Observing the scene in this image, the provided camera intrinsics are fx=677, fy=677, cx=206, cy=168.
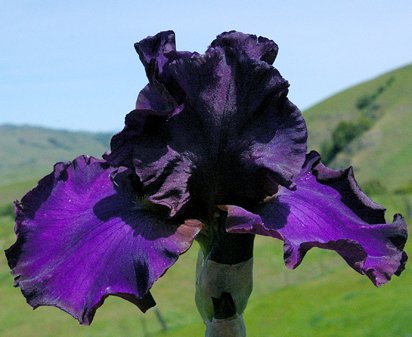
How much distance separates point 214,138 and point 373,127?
61778 millimetres

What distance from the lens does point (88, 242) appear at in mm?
1385

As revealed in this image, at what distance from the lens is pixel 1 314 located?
93.1 feet

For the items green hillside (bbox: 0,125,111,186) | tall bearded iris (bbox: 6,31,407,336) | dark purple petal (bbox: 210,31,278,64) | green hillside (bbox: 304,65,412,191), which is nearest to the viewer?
tall bearded iris (bbox: 6,31,407,336)

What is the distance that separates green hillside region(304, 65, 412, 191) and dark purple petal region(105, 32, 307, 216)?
4203 centimetres

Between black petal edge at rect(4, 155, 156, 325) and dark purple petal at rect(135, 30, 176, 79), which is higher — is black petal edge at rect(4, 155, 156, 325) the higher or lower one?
the lower one

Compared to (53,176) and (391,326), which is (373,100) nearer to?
(391,326)

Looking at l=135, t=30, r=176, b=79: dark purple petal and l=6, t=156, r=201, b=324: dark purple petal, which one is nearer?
l=6, t=156, r=201, b=324: dark purple petal

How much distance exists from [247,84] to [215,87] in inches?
2.7

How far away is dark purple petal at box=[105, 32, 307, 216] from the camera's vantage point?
1.43 meters

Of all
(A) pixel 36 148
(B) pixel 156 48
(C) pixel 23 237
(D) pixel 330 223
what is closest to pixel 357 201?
(D) pixel 330 223

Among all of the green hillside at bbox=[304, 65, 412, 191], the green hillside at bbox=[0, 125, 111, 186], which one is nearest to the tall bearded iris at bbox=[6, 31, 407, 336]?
the green hillside at bbox=[304, 65, 412, 191]

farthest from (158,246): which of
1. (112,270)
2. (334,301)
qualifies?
(334,301)

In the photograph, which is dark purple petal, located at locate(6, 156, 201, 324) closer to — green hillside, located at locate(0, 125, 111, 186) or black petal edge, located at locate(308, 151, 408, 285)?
black petal edge, located at locate(308, 151, 408, 285)

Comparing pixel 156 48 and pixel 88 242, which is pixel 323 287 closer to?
pixel 156 48
